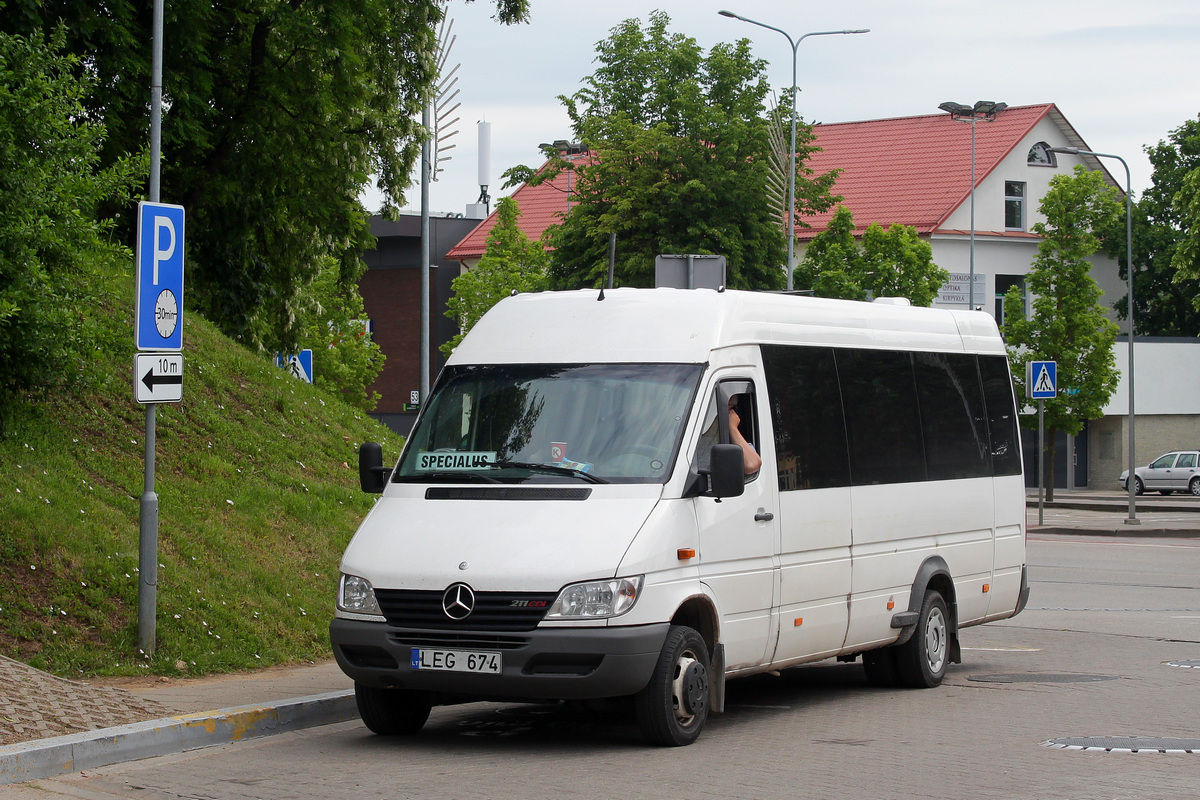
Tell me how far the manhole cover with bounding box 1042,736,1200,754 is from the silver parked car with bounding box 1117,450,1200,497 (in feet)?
142

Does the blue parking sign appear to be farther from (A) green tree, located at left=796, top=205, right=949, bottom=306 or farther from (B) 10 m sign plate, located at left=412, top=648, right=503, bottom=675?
(A) green tree, located at left=796, top=205, right=949, bottom=306

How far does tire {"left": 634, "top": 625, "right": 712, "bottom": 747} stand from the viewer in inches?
323

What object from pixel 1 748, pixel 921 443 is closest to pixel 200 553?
pixel 1 748

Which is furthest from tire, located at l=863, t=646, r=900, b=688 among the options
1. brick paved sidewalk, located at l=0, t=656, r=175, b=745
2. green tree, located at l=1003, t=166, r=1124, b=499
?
green tree, located at l=1003, t=166, r=1124, b=499

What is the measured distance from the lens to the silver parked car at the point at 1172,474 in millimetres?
49750

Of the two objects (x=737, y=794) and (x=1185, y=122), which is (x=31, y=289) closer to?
(x=737, y=794)

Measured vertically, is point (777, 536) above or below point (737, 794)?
above

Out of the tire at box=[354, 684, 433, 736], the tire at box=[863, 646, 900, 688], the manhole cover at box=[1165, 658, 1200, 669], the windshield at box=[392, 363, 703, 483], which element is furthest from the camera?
the manhole cover at box=[1165, 658, 1200, 669]

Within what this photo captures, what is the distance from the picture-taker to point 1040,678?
11.8 meters

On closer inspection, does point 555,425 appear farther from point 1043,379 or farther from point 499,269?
point 499,269

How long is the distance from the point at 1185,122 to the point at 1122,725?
61.5 m

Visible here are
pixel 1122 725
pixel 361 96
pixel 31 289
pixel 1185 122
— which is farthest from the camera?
pixel 1185 122

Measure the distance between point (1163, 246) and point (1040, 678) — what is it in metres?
56.5

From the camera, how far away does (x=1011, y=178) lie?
182 feet
